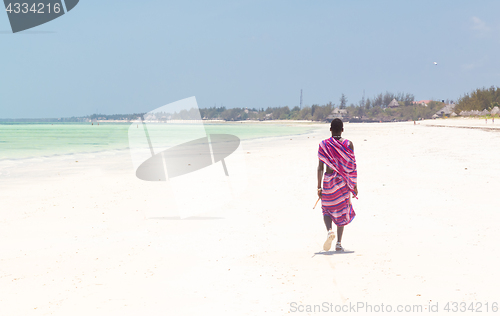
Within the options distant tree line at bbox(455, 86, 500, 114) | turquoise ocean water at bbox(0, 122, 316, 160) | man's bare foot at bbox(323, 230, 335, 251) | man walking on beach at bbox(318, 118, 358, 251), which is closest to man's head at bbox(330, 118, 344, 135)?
man walking on beach at bbox(318, 118, 358, 251)

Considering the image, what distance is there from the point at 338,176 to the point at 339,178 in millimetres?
25

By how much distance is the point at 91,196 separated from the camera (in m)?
8.21

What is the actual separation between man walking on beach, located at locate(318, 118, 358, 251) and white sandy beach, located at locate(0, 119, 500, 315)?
45 cm

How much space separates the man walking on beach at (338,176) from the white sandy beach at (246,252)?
0.45 metres

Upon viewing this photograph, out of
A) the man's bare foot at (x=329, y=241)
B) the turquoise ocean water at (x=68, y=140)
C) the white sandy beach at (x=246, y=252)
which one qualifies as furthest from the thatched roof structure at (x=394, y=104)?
the man's bare foot at (x=329, y=241)

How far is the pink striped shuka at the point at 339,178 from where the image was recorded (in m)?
4.33

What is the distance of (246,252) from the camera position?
459cm

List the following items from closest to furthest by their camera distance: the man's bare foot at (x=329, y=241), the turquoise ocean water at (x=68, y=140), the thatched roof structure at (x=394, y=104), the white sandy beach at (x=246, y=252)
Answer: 1. the white sandy beach at (x=246, y=252)
2. the man's bare foot at (x=329, y=241)
3. the turquoise ocean water at (x=68, y=140)
4. the thatched roof structure at (x=394, y=104)

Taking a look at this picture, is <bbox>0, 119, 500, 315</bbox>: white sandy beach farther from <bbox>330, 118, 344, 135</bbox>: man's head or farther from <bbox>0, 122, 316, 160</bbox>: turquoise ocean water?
<bbox>0, 122, 316, 160</bbox>: turquoise ocean water

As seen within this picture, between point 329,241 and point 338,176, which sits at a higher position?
point 338,176

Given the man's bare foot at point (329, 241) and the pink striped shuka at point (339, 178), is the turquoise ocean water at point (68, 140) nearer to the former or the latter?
the pink striped shuka at point (339, 178)

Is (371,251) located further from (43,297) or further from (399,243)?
(43,297)

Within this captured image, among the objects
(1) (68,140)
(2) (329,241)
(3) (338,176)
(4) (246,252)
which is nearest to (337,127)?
(3) (338,176)

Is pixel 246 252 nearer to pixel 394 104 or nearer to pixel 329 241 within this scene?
pixel 329 241
